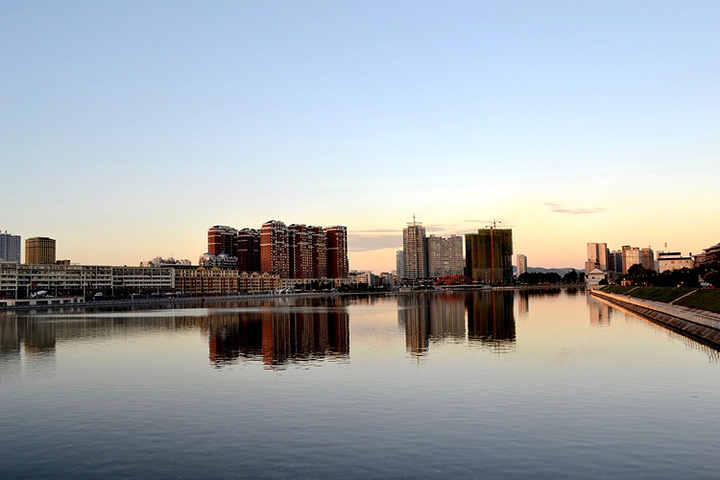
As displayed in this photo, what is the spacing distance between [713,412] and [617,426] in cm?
514

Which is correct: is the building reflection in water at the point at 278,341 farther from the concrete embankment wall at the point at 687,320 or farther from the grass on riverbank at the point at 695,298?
the grass on riverbank at the point at 695,298

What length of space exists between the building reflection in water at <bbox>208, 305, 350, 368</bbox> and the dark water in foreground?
39cm

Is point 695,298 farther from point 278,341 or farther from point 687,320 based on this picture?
point 278,341

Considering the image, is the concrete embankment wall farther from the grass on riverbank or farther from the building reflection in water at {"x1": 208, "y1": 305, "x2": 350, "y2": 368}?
the building reflection in water at {"x1": 208, "y1": 305, "x2": 350, "y2": 368}

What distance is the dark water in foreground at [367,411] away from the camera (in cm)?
1777

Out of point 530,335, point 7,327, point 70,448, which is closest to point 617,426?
point 70,448

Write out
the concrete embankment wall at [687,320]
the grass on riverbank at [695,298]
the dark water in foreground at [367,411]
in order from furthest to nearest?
1. the grass on riverbank at [695,298]
2. the concrete embankment wall at [687,320]
3. the dark water in foreground at [367,411]

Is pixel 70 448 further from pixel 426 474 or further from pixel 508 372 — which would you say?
pixel 508 372

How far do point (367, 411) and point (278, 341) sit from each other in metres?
29.7

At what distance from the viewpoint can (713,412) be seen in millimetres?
23547

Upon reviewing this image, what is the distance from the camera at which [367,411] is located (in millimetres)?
24594

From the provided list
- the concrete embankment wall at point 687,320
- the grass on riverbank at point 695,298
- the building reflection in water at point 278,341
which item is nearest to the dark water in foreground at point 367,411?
the building reflection in water at point 278,341

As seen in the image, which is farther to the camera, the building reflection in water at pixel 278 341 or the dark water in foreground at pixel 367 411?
the building reflection in water at pixel 278 341

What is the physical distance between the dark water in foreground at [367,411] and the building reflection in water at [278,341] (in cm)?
39
